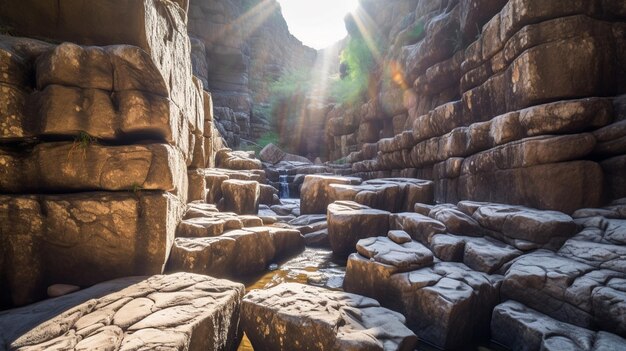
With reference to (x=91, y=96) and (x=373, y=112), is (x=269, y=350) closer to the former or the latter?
(x=91, y=96)

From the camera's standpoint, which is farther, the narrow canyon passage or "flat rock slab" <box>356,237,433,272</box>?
"flat rock slab" <box>356,237,433,272</box>

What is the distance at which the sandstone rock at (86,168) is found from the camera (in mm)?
3225

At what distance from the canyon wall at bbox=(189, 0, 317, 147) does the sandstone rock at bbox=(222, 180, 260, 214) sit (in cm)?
1380

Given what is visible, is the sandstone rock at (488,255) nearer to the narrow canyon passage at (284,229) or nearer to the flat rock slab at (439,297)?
the narrow canyon passage at (284,229)

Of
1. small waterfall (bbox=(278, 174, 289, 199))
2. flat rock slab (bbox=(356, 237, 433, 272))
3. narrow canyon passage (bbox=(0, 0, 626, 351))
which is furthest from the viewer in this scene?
small waterfall (bbox=(278, 174, 289, 199))

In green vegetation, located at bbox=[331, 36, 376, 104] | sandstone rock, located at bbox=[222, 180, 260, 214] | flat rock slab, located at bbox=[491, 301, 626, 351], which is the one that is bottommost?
flat rock slab, located at bbox=[491, 301, 626, 351]

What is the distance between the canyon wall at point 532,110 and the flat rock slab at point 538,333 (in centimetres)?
292

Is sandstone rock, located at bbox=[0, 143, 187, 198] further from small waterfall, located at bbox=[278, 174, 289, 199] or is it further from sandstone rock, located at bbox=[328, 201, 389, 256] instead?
small waterfall, located at bbox=[278, 174, 289, 199]

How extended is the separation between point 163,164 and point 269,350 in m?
2.64

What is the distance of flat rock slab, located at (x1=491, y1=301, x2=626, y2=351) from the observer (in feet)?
8.19

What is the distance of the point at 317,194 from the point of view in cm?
897

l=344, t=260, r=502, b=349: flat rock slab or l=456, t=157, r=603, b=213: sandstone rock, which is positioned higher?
l=456, t=157, r=603, b=213: sandstone rock

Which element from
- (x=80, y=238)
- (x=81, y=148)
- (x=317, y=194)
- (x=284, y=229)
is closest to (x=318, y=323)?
(x=80, y=238)

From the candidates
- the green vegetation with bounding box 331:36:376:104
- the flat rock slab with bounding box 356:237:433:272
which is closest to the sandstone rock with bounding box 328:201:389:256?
the flat rock slab with bounding box 356:237:433:272
